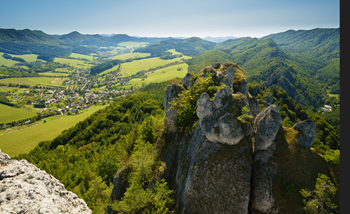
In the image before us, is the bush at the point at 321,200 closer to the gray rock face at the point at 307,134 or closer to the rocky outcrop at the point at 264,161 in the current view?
the rocky outcrop at the point at 264,161

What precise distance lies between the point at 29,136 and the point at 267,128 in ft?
589

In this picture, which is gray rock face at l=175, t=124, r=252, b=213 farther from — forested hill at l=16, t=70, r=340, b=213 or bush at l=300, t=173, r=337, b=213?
bush at l=300, t=173, r=337, b=213

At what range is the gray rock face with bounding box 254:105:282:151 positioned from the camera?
68.5 feet

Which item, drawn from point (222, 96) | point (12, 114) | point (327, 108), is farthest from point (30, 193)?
point (12, 114)

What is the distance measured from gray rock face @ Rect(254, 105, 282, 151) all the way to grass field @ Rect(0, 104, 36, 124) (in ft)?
796

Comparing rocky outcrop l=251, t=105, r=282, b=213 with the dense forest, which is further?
the dense forest

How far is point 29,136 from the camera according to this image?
407ft

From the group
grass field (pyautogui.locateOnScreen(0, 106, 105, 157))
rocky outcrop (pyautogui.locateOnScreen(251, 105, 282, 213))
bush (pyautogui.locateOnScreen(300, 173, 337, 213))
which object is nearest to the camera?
bush (pyautogui.locateOnScreen(300, 173, 337, 213))

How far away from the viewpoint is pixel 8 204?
9.78 meters

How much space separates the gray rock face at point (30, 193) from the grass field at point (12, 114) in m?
227

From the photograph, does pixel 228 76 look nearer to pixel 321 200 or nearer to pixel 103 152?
pixel 321 200

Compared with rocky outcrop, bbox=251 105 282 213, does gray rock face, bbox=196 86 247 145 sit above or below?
above

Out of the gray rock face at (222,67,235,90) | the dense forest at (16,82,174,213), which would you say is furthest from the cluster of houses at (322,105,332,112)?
the gray rock face at (222,67,235,90)

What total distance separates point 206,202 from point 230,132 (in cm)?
1078
